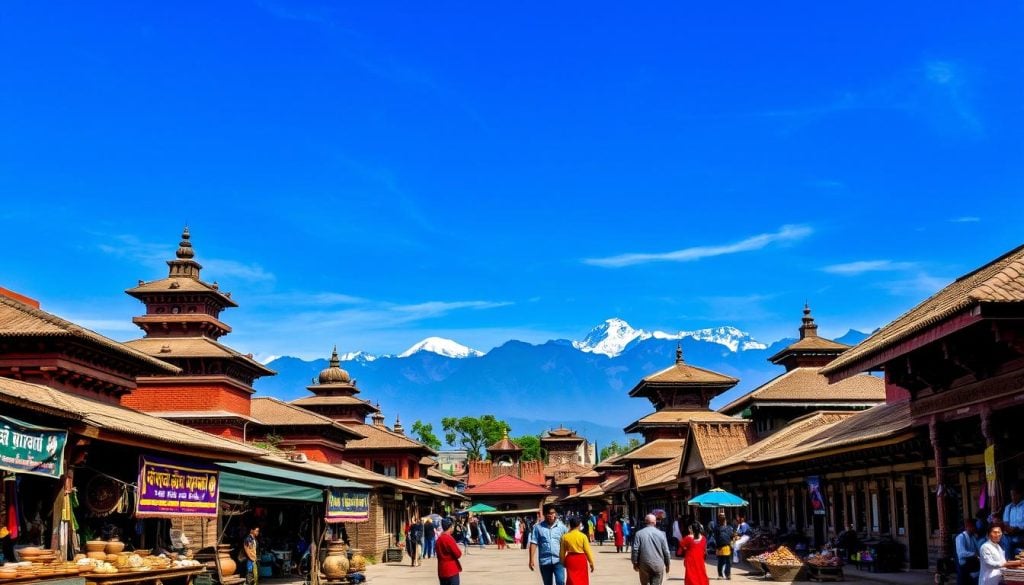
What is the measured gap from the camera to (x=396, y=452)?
6762 cm

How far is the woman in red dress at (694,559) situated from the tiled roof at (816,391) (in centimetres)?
3167

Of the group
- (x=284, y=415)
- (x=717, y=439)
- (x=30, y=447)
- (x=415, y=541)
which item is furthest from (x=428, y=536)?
(x=30, y=447)

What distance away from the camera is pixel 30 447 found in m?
14.4

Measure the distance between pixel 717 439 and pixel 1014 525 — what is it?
88.9ft

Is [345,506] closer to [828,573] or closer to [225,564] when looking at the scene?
[225,564]

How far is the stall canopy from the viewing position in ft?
76.0

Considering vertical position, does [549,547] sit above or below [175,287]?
below

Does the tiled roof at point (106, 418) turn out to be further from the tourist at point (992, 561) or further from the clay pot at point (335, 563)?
the tourist at point (992, 561)

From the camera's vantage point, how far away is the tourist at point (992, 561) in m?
14.8

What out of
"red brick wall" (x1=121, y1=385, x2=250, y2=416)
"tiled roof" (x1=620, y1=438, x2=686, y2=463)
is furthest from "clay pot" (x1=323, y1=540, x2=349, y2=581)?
"tiled roof" (x1=620, y1=438, x2=686, y2=463)

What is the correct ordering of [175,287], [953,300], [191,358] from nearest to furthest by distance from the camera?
[953,300]
[191,358]
[175,287]

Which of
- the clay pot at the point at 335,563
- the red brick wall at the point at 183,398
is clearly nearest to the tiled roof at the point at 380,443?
the red brick wall at the point at 183,398

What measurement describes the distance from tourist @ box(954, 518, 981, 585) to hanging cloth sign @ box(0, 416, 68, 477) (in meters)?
13.8

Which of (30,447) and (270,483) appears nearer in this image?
(30,447)
